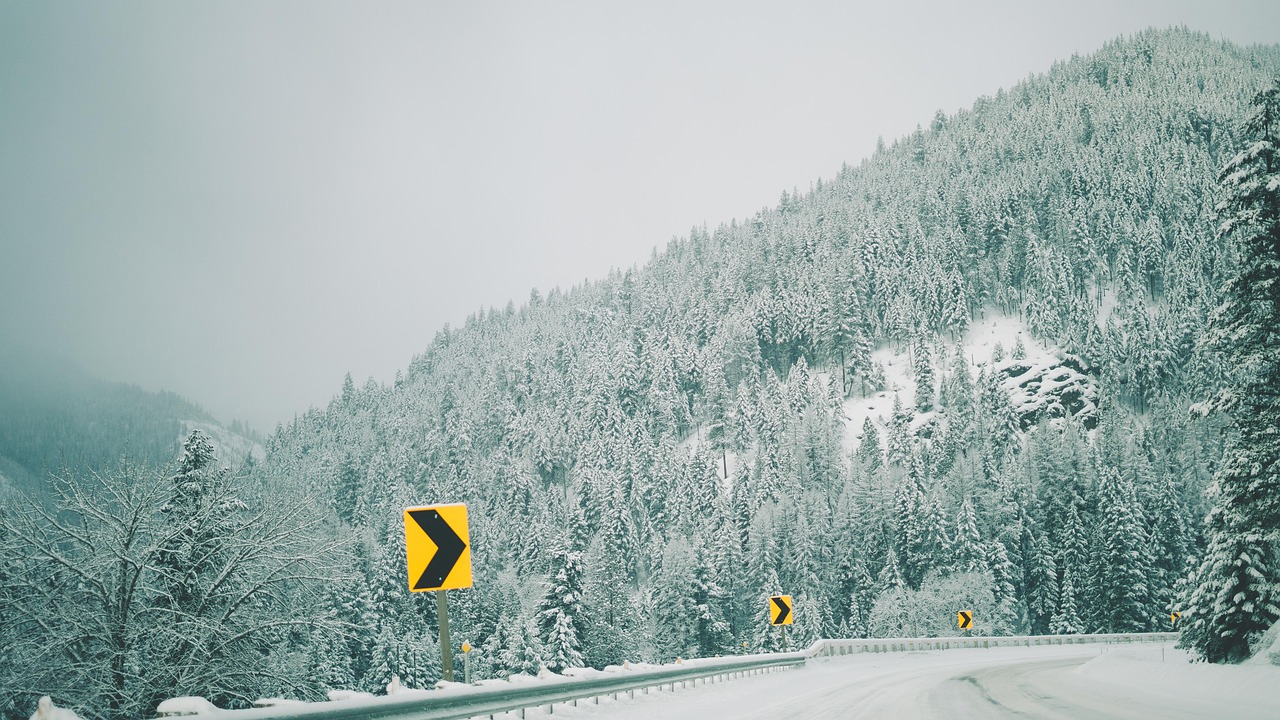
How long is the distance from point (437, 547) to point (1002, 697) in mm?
12488

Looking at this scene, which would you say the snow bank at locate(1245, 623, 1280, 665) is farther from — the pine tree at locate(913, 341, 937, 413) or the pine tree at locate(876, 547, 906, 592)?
the pine tree at locate(913, 341, 937, 413)

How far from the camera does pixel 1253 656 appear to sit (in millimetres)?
15594

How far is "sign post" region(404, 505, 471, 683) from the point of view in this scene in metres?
8.78

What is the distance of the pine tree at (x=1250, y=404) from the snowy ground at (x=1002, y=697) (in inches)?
73.3

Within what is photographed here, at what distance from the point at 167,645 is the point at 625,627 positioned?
45.6 meters

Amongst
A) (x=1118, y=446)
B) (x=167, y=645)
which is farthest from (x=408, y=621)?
(x=1118, y=446)

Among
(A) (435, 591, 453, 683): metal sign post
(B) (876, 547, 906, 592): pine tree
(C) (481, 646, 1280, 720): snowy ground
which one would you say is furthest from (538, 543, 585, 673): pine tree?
(A) (435, 591, 453, 683): metal sign post

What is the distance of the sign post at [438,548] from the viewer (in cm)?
878

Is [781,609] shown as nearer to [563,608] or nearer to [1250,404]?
[1250,404]

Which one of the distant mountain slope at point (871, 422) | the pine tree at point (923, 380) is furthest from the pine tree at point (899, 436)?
the pine tree at point (923, 380)

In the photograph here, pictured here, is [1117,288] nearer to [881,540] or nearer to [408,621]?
[881,540]

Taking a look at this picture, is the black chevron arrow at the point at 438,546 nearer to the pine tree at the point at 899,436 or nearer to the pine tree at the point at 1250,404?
the pine tree at the point at 1250,404

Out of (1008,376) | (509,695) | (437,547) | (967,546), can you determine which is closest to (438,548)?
(437,547)

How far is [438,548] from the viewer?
8930 millimetres
